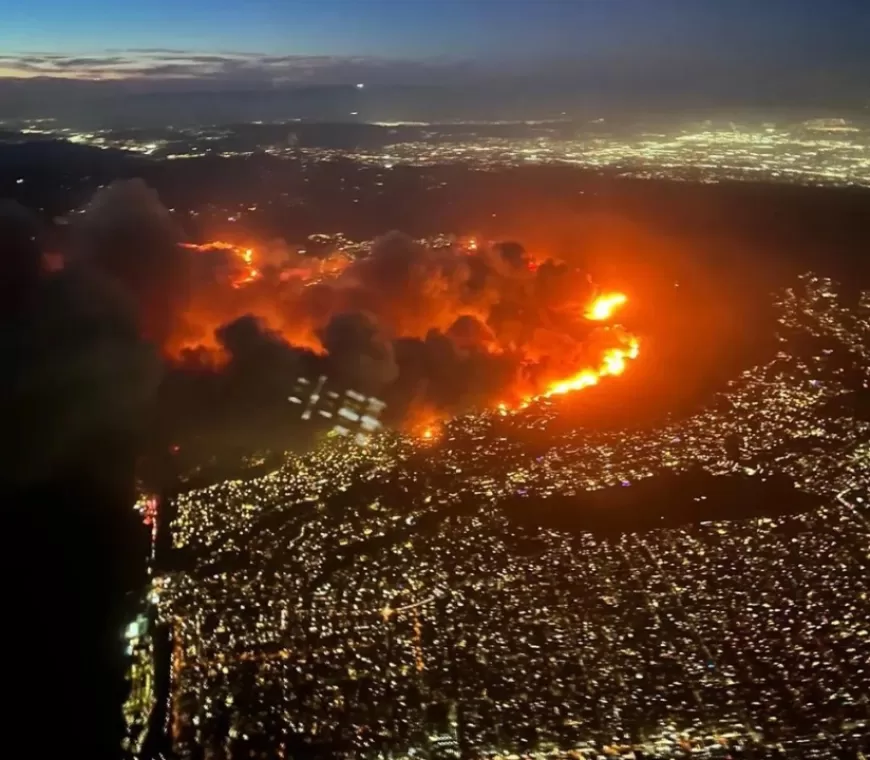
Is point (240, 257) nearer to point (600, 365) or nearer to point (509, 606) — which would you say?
point (600, 365)

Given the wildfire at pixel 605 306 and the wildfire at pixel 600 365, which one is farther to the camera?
the wildfire at pixel 605 306

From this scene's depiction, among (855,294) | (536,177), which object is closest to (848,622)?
(855,294)

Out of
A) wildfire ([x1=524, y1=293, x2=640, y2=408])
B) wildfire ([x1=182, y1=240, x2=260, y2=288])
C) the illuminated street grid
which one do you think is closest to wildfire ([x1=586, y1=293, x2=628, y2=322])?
wildfire ([x1=524, y1=293, x2=640, y2=408])

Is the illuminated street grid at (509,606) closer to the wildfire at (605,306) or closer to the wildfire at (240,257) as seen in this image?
the wildfire at (605,306)

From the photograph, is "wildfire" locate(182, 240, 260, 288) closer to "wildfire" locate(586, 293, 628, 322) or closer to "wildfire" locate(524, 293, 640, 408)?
"wildfire" locate(524, 293, 640, 408)

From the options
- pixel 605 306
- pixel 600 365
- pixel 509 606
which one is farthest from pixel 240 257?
pixel 509 606

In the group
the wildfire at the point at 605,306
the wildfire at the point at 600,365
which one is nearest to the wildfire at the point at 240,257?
the wildfire at the point at 600,365

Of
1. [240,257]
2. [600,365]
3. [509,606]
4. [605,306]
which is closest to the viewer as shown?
[509,606]

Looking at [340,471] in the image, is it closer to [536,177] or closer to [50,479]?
[50,479]
